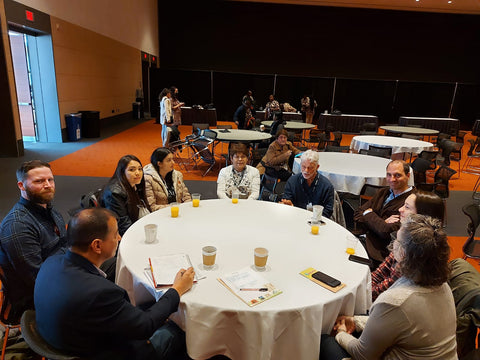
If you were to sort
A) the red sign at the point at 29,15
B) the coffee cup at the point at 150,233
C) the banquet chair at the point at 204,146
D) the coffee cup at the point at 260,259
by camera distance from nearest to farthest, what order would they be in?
the coffee cup at the point at 260,259
the coffee cup at the point at 150,233
the banquet chair at the point at 204,146
the red sign at the point at 29,15

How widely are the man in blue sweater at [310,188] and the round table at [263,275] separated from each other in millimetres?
694

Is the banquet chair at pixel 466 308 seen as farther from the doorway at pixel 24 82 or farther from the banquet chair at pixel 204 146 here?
the doorway at pixel 24 82

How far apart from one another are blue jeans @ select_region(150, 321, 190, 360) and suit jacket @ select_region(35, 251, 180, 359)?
194 mm

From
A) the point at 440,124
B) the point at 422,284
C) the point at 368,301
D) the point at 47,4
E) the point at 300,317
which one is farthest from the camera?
the point at 440,124

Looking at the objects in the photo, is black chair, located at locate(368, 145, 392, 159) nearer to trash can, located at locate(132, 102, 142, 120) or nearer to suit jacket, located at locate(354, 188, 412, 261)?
suit jacket, located at locate(354, 188, 412, 261)

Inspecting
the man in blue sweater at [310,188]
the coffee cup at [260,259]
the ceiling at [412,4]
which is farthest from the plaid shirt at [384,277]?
the ceiling at [412,4]

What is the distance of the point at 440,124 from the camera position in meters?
13.7

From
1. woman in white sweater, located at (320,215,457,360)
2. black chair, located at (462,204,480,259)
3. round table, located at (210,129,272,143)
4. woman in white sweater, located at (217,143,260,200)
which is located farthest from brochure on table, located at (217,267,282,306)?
round table, located at (210,129,272,143)

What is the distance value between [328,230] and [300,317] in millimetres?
1026

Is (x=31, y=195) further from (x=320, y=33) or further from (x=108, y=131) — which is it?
(x=320, y=33)

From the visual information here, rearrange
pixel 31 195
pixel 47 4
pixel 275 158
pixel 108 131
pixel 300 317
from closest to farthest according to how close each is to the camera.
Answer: pixel 300 317, pixel 31 195, pixel 275 158, pixel 47 4, pixel 108 131

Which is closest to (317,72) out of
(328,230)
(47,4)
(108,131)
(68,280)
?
(108,131)

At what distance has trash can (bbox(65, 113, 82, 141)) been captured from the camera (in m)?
9.56

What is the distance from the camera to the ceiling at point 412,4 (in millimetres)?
14370
